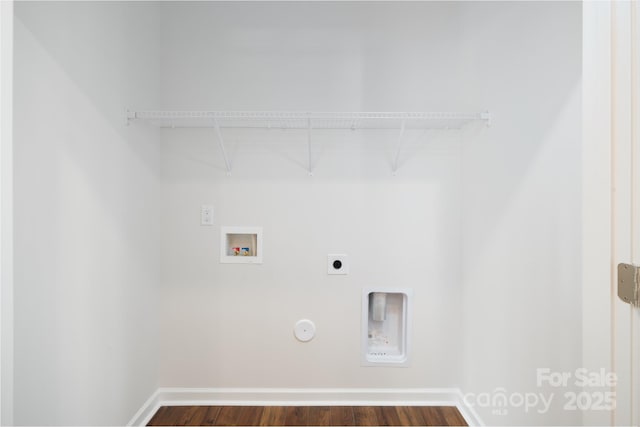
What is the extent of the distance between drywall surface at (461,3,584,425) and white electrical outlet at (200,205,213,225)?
1.59 metres

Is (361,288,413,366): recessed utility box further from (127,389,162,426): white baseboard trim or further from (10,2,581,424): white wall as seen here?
(127,389,162,426): white baseboard trim

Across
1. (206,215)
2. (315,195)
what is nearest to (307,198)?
(315,195)

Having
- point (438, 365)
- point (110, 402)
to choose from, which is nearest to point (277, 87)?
point (110, 402)

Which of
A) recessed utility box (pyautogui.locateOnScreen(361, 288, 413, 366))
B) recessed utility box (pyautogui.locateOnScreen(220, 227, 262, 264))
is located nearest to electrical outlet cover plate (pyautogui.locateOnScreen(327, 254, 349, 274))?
recessed utility box (pyautogui.locateOnScreen(361, 288, 413, 366))

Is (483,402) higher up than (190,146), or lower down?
lower down

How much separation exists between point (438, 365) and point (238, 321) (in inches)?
51.2

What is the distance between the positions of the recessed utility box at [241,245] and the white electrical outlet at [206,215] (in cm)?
10

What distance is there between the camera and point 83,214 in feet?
4.11

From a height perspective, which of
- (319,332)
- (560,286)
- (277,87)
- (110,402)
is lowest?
(110,402)

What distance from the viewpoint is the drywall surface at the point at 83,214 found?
1.01m

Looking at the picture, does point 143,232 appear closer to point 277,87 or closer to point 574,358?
point 277,87

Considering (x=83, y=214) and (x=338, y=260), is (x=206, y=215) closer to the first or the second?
(x=83, y=214)

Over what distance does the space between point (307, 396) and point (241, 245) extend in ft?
3.42

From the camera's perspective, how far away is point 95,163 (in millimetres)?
1314
